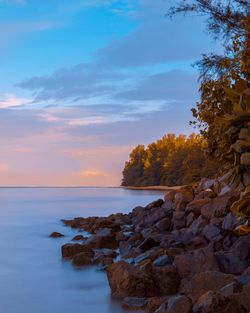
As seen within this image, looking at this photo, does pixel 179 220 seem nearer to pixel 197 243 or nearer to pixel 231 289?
pixel 197 243

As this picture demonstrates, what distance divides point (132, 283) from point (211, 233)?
4.83 meters

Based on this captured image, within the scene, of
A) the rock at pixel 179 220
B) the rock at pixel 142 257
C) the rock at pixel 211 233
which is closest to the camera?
the rock at pixel 142 257

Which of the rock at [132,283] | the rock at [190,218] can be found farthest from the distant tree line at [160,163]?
the rock at [132,283]

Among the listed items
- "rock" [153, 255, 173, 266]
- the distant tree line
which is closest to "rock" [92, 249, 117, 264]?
"rock" [153, 255, 173, 266]

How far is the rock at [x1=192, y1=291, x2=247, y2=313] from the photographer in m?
6.11

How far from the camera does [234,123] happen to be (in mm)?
4172

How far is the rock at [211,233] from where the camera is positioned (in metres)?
12.7

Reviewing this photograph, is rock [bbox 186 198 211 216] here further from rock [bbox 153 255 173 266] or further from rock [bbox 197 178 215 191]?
rock [bbox 153 255 173 266]

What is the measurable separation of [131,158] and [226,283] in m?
104

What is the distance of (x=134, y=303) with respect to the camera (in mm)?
8312

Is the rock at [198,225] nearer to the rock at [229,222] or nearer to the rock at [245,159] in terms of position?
the rock at [229,222]

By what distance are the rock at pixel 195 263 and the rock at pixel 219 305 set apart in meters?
2.88

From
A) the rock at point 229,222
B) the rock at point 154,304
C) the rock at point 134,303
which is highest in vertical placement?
the rock at point 229,222

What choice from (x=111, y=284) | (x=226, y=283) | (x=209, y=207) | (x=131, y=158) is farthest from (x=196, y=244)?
(x=131, y=158)
